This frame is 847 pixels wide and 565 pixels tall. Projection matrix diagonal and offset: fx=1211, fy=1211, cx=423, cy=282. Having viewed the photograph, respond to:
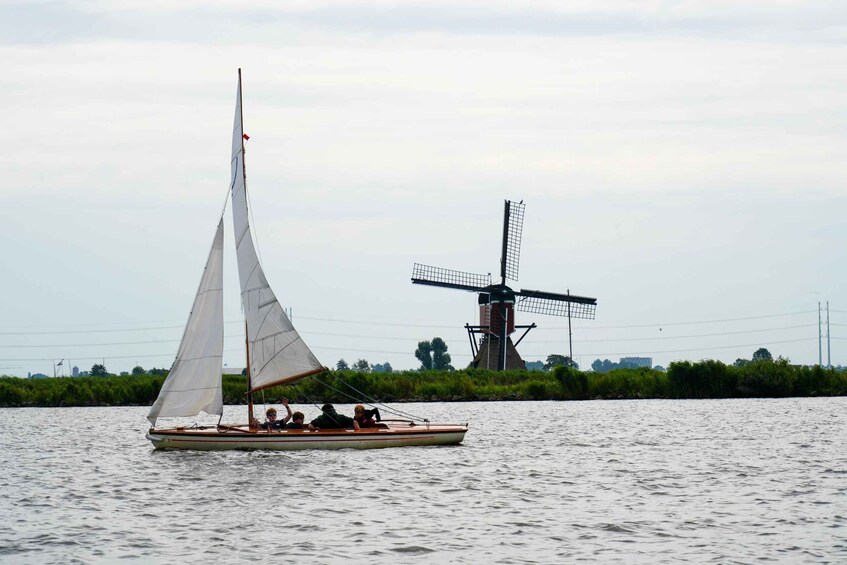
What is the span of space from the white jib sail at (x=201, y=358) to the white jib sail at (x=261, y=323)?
35.4 inches

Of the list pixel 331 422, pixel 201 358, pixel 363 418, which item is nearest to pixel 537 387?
pixel 363 418

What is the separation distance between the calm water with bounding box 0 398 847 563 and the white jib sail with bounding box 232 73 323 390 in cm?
274

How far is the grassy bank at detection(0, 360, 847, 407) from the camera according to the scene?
7488 centimetres

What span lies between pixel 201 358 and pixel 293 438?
3.99m

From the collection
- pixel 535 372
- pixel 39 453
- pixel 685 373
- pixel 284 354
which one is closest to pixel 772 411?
pixel 685 373

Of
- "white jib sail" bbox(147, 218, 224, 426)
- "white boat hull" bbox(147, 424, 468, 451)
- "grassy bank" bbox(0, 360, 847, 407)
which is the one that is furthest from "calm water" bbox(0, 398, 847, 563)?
"grassy bank" bbox(0, 360, 847, 407)

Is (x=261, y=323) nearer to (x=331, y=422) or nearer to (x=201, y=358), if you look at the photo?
(x=201, y=358)

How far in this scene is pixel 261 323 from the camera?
39531mm

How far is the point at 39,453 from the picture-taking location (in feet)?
140

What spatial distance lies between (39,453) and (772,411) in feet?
117

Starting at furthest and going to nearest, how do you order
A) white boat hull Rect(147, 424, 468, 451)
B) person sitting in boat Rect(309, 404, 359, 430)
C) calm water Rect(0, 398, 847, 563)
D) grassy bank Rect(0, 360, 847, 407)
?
grassy bank Rect(0, 360, 847, 407), person sitting in boat Rect(309, 404, 359, 430), white boat hull Rect(147, 424, 468, 451), calm water Rect(0, 398, 847, 563)

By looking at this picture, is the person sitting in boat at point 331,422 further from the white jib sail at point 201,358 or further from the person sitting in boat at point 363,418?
the white jib sail at point 201,358

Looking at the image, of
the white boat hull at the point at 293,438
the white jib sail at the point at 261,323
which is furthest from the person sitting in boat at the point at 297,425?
the white jib sail at the point at 261,323

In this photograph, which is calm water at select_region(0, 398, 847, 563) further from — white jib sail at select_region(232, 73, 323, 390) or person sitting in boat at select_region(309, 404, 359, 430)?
white jib sail at select_region(232, 73, 323, 390)
